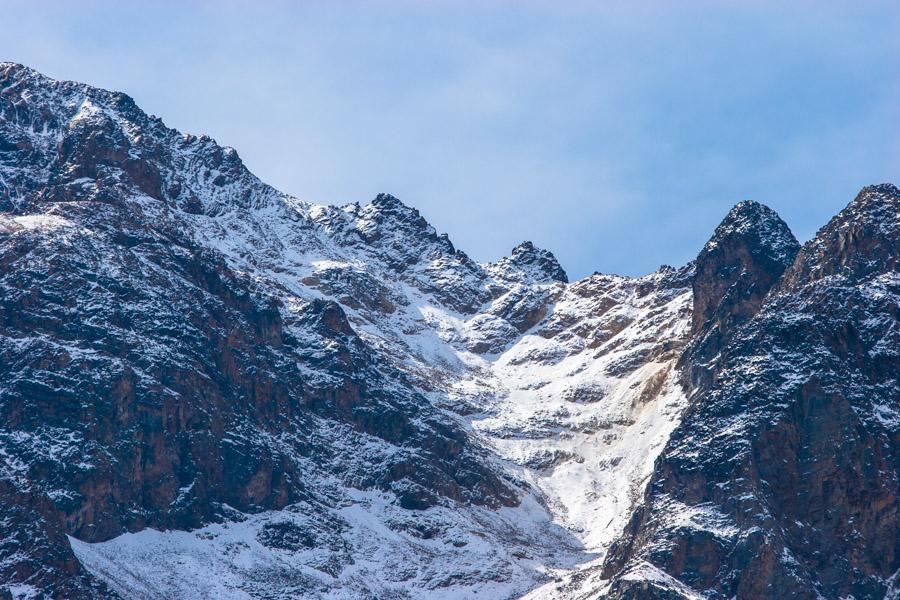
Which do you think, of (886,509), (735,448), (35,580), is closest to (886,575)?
(886,509)

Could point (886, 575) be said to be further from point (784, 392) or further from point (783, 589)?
point (784, 392)

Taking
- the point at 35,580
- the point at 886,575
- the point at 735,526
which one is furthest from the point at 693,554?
the point at 35,580

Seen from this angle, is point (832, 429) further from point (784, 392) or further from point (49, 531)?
point (49, 531)

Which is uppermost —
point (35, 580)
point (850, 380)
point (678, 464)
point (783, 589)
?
point (850, 380)

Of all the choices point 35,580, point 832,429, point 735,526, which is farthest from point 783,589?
point 35,580

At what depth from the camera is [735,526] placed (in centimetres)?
18650

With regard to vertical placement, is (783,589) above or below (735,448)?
below

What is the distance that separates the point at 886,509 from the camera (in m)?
188

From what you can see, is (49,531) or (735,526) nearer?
(735,526)

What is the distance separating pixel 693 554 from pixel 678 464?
15.4 m

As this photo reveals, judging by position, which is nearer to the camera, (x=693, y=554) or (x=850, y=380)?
(x=693, y=554)

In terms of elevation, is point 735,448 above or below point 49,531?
above

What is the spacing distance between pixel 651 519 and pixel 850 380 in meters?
25.5

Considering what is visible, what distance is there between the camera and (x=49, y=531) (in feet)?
654
